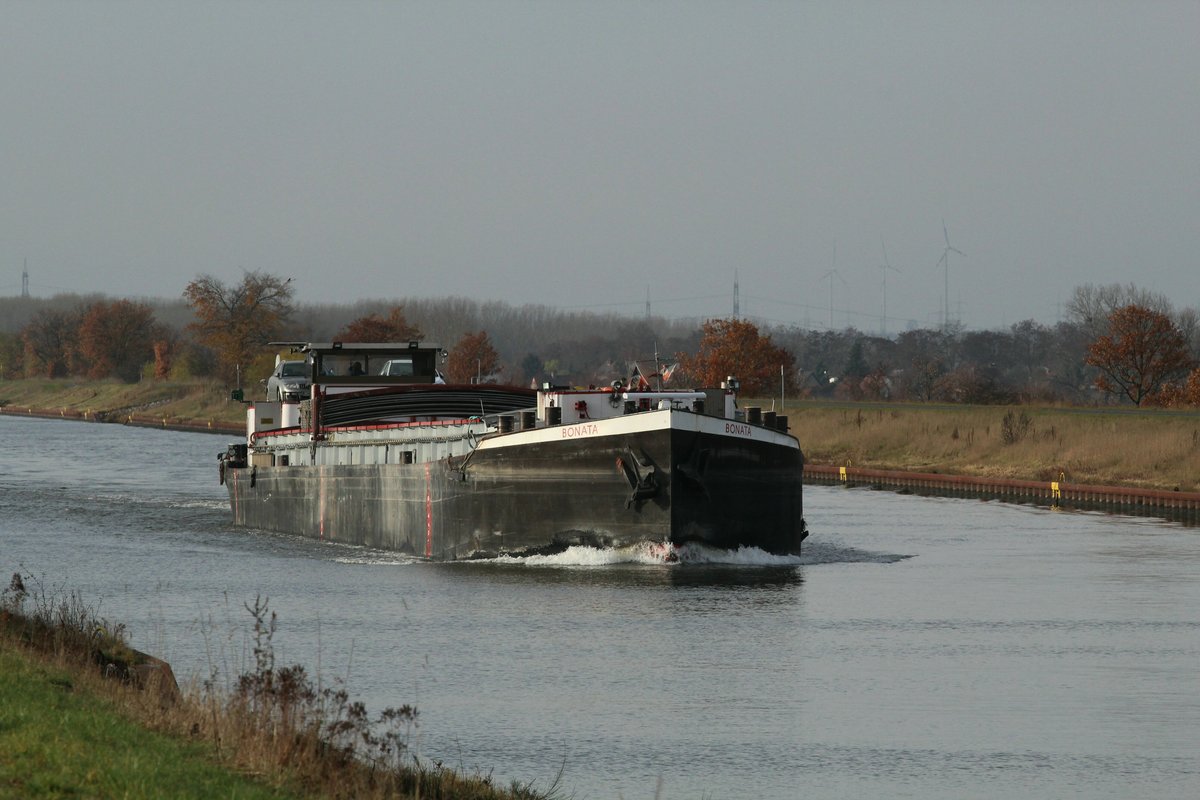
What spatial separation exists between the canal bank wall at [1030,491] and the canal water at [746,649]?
24.5 ft

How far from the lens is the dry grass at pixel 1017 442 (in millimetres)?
59000

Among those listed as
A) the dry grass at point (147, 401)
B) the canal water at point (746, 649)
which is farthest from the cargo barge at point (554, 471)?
the dry grass at point (147, 401)

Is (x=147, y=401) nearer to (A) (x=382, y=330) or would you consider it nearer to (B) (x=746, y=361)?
(A) (x=382, y=330)

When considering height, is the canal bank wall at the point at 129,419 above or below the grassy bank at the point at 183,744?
above

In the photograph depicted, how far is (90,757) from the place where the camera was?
11.7 meters

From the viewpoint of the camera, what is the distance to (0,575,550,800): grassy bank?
11.3m

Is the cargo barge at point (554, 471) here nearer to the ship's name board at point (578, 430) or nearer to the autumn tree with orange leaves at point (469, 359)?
the ship's name board at point (578, 430)

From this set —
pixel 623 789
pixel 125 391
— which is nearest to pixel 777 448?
pixel 623 789

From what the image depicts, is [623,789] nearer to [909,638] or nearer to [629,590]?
[909,638]

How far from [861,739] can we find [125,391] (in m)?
173

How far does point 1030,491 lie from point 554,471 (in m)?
31.7

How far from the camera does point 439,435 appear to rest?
1508 inches

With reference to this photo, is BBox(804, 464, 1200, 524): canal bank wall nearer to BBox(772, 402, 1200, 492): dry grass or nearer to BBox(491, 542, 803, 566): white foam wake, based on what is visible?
BBox(772, 402, 1200, 492): dry grass

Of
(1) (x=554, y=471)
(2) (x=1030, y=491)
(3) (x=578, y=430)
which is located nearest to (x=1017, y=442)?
(2) (x=1030, y=491)
